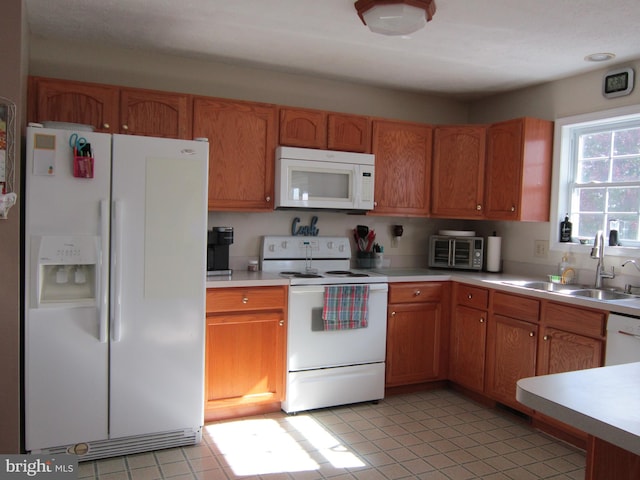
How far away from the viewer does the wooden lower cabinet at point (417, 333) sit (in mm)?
3656

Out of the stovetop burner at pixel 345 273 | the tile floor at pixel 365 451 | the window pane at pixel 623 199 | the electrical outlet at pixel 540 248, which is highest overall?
the window pane at pixel 623 199

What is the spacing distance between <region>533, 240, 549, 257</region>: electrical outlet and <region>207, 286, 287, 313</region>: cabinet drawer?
1.98m

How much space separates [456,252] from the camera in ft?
13.5

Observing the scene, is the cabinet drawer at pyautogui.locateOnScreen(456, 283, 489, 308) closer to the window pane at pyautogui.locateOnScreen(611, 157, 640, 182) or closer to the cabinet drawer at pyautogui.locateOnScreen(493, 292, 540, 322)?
the cabinet drawer at pyautogui.locateOnScreen(493, 292, 540, 322)

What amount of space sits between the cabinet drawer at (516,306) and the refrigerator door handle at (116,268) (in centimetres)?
237

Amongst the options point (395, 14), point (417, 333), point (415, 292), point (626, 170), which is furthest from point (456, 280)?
point (395, 14)

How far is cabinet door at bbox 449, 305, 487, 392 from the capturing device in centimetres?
357

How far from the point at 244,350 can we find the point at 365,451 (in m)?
0.94

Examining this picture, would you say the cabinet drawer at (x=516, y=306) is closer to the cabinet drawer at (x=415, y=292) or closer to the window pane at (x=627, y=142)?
the cabinet drawer at (x=415, y=292)

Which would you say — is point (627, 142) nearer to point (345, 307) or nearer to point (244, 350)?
point (345, 307)

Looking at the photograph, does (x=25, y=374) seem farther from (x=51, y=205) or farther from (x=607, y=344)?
(x=607, y=344)

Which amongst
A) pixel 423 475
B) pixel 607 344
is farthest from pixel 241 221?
pixel 607 344

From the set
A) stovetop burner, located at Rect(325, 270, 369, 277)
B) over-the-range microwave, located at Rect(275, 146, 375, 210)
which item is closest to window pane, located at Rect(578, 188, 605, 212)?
over-the-range microwave, located at Rect(275, 146, 375, 210)

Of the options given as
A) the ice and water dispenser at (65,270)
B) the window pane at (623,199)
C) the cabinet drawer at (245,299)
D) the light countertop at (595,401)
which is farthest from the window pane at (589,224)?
the ice and water dispenser at (65,270)
